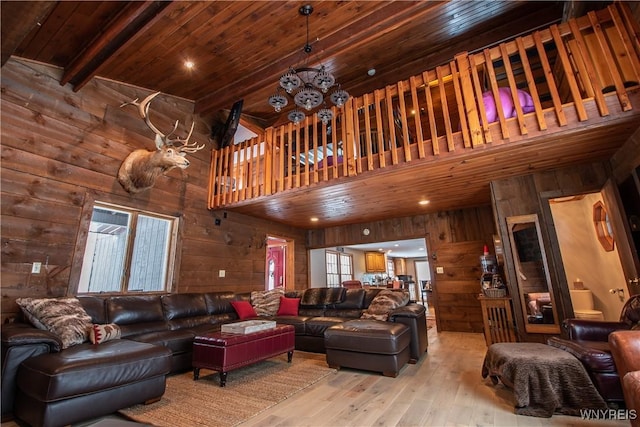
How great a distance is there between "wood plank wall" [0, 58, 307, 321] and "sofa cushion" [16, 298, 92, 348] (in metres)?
0.58

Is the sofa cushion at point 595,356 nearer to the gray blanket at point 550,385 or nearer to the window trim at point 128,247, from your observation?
the gray blanket at point 550,385

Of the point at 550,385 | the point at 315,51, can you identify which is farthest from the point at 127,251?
the point at 550,385

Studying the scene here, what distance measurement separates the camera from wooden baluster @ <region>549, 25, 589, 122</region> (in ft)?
9.09

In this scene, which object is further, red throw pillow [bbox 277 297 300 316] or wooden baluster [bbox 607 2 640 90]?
red throw pillow [bbox 277 297 300 316]

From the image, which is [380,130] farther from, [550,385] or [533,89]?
[550,385]

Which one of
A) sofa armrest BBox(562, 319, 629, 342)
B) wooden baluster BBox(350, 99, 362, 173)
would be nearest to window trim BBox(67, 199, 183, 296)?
wooden baluster BBox(350, 99, 362, 173)

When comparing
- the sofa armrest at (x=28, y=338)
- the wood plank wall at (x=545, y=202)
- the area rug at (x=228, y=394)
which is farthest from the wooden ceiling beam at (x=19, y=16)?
the wood plank wall at (x=545, y=202)

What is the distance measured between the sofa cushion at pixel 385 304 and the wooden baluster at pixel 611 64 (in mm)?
3094

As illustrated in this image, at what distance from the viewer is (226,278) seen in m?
5.34

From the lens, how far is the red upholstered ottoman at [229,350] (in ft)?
9.38

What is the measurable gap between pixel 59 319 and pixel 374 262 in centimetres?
1042

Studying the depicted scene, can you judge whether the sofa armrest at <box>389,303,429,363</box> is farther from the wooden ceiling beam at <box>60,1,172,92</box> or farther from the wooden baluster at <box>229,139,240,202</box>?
the wooden ceiling beam at <box>60,1,172,92</box>

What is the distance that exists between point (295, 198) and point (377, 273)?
8259 millimetres

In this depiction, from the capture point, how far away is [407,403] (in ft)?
7.95
